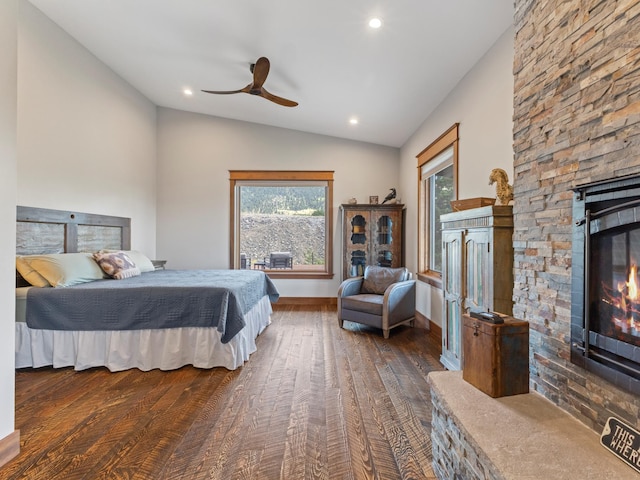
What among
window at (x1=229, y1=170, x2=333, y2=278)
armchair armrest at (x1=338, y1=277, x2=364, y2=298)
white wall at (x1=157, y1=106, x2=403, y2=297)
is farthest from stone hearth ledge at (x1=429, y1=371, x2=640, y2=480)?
white wall at (x1=157, y1=106, x2=403, y2=297)

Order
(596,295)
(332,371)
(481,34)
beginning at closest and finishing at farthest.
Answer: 1. (596,295)
2. (481,34)
3. (332,371)

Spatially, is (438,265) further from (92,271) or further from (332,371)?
(92,271)

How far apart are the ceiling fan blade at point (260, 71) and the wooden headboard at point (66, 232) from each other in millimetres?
2584

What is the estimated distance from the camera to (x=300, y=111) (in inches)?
177

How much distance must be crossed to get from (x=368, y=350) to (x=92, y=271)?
121 inches

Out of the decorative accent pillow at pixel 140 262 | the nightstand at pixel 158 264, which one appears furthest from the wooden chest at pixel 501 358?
the nightstand at pixel 158 264

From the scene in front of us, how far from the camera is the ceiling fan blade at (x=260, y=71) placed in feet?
9.34

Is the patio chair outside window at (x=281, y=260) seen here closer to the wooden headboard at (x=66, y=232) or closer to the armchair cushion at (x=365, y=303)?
the armchair cushion at (x=365, y=303)

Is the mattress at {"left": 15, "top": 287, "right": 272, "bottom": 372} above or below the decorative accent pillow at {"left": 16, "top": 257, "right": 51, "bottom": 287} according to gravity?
below

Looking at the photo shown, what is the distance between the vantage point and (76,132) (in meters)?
3.63

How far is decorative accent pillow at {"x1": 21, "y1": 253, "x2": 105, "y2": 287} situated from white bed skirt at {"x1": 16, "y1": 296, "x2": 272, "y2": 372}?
0.45 metres

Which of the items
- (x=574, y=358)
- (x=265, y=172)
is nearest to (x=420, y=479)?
(x=574, y=358)

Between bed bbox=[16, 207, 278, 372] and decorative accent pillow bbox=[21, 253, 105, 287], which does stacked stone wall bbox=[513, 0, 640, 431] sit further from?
decorative accent pillow bbox=[21, 253, 105, 287]

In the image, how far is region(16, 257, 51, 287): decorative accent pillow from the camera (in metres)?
2.80
